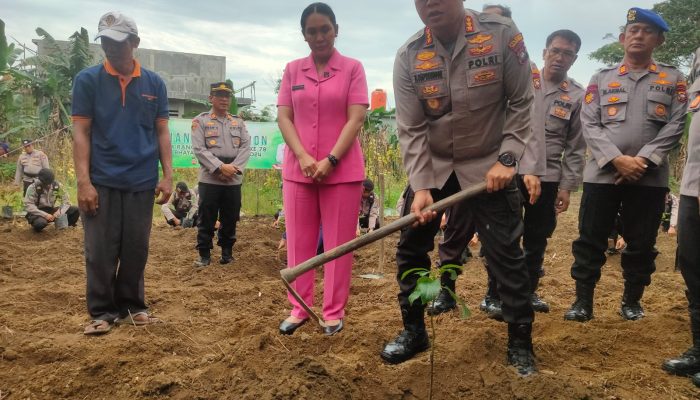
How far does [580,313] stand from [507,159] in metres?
1.57

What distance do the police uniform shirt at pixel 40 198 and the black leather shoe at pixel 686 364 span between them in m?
7.79

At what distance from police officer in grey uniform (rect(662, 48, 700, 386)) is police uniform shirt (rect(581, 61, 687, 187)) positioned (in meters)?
0.56

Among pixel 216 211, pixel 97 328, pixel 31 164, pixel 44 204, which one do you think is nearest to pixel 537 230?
pixel 97 328

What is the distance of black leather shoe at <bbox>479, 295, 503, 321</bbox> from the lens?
3507mm

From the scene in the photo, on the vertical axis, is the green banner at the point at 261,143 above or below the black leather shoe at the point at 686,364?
above

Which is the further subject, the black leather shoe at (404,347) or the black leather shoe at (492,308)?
the black leather shoe at (492,308)

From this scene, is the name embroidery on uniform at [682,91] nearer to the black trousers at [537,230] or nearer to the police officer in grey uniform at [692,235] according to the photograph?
the police officer in grey uniform at [692,235]

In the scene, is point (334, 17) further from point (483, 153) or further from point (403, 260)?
point (403, 260)

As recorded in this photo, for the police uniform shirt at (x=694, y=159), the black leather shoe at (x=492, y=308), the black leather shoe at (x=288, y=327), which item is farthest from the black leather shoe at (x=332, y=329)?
the police uniform shirt at (x=694, y=159)

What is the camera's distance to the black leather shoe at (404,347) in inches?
104

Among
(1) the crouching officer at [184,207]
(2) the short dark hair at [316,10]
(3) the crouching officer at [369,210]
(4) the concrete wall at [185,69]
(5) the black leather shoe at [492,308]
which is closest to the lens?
(2) the short dark hair at [316,10]

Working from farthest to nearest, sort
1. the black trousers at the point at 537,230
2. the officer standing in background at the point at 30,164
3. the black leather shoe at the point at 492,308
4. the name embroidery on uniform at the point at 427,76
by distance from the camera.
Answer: the officer standing in background at the point at 30,164 → the black trousers at the point at 537,230 → the black leather shoe at the point at 492,308 → the name embroidery on uniform at the point at 427,76

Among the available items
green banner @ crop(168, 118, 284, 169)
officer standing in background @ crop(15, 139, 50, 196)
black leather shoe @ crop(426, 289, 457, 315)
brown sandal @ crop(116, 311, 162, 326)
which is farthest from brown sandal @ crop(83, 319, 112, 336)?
officer standing in background @ crop(15, 139, 50, 196)

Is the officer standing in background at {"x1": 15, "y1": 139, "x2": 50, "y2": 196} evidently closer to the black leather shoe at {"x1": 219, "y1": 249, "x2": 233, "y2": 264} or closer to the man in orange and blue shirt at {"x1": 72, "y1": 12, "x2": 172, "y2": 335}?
the black leather shoe at {"x1": 219, "y1": 249, "x2": 233, "y2": 264}
